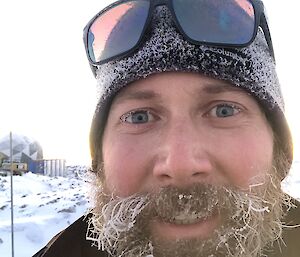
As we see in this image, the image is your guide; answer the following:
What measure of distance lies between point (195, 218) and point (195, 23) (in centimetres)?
73

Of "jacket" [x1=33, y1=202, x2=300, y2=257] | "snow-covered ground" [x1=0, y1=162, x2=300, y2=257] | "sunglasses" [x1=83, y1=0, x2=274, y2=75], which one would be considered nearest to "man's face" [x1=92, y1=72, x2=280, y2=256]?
"sunglasses" [x1=83, y1=0, x2=274, y2=75]

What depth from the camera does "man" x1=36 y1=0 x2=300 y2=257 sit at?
1.37 meters

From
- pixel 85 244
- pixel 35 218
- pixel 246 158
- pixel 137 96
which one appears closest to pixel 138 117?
pixel 137 96

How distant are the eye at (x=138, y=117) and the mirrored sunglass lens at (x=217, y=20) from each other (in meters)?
0.33

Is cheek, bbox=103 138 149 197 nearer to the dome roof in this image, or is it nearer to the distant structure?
the distant structure

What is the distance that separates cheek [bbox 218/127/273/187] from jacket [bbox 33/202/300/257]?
385mm

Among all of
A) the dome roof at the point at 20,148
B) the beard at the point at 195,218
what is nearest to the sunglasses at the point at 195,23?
the beard at the point at 195,218

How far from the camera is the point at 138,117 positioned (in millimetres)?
1633

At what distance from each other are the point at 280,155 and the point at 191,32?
1.90 ft

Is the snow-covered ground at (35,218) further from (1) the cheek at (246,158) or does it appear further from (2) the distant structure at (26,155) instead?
(2) the distant structure at (26,155)

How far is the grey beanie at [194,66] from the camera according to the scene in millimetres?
1587

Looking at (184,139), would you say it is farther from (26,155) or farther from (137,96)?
(26,155)

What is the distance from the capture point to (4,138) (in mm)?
22156

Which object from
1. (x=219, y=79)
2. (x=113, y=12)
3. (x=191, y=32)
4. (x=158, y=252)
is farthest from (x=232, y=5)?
(x=158, y=252)
